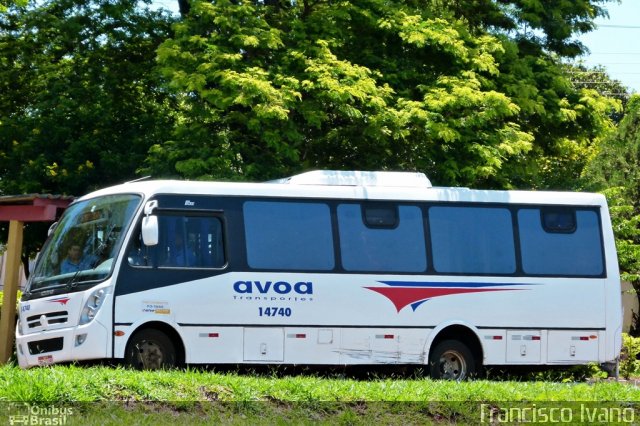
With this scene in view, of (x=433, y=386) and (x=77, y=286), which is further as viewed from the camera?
(x=77, y=286)

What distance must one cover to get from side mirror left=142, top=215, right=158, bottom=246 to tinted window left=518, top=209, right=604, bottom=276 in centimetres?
593

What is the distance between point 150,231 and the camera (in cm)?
1543

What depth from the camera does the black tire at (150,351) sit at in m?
15.5

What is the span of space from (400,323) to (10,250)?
702cm

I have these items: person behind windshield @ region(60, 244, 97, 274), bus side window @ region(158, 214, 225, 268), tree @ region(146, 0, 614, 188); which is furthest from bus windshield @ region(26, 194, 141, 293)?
tree @ region(146, 0, 614, 188)

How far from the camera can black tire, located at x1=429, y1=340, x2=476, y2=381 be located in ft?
57.2

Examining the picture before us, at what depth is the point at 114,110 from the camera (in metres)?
26.4

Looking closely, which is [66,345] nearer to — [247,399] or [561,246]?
[247,399]

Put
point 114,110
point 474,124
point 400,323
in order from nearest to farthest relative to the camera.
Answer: point 400,323, point 474,124, point 114,110

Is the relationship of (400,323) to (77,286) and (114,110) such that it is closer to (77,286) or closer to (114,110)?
(77,286)

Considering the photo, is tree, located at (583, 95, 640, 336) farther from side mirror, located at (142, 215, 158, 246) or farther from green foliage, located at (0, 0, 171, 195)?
side mirror, located at (142, 215, 158, 246)

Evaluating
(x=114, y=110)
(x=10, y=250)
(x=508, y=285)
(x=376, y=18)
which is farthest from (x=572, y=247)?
(x=114, y=110)

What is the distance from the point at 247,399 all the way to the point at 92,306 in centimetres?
428

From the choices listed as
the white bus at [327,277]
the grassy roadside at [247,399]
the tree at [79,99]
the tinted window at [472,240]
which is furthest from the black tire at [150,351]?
the tree at [79,99]
